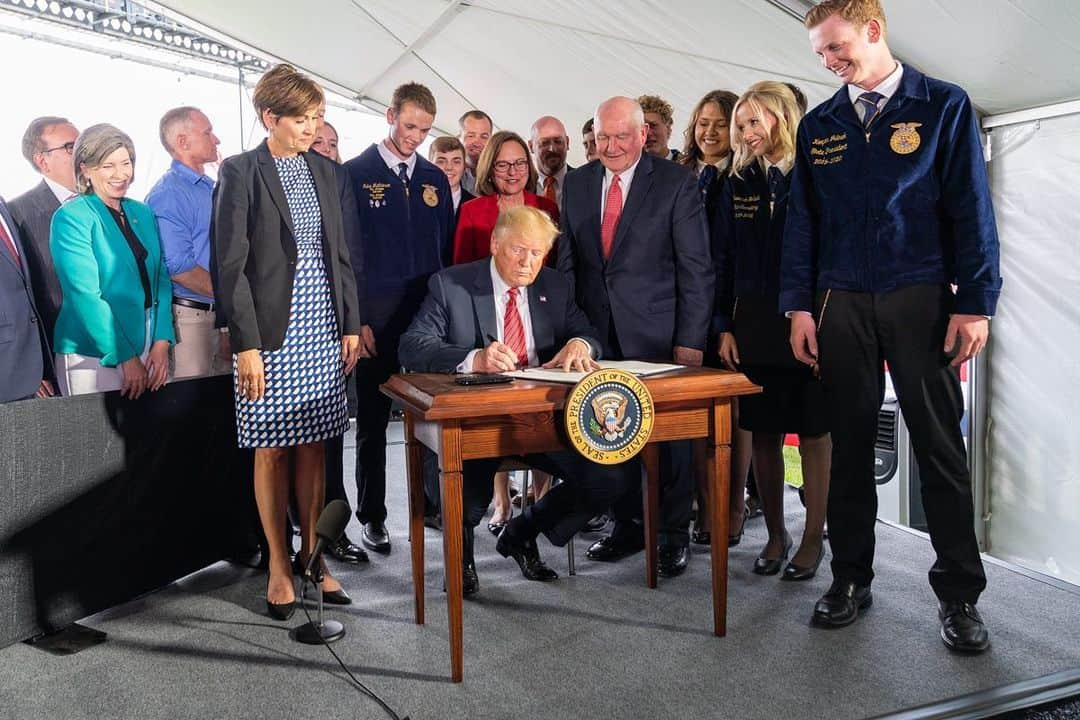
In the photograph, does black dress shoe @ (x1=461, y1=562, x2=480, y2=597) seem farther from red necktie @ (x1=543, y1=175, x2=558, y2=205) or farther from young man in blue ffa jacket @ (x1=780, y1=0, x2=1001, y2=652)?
red necktie @ (x1=543, y1=175, x2=558, y2=205)

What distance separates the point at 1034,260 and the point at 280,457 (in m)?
3.10

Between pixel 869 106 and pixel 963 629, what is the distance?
1315 mm

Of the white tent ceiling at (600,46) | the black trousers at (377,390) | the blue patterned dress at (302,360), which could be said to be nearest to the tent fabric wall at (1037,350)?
the white tent ceiling at (600,46)

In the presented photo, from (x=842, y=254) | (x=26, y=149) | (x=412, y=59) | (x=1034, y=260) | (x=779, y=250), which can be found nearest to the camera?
(x=842, y=254)

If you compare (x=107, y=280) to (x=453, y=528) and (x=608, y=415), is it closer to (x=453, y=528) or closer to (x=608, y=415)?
(x=453, y=528)

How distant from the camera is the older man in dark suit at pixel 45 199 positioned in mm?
2789

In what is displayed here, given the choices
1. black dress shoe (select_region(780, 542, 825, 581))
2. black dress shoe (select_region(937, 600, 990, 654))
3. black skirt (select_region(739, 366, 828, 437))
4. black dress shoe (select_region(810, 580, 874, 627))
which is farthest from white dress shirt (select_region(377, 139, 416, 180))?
black dress shoe (select_region(937, 600, 990, 654))

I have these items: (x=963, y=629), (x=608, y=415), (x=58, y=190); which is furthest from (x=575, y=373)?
(x=58, y=190)

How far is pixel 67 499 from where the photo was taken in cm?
236

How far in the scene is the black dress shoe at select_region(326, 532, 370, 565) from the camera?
3006 mm

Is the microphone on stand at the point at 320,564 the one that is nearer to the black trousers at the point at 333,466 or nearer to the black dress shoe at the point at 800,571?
the black trousers at the point at 333,466

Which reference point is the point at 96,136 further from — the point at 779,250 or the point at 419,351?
the point at 779,250

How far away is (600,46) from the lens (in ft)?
16.3

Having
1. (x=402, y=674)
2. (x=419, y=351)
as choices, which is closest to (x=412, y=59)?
(x=419, y=351)
